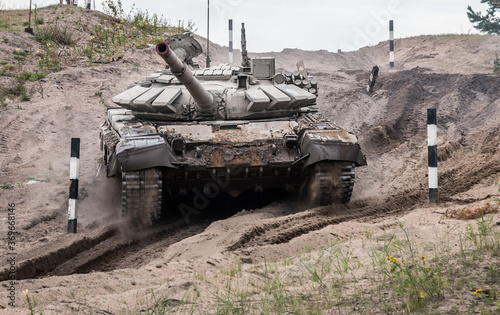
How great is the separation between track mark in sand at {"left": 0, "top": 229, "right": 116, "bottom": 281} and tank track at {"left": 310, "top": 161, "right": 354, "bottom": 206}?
2.92m

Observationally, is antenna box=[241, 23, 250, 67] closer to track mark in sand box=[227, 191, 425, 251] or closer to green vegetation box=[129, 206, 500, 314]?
track mark in sand box=[227, 191, 425, 251]

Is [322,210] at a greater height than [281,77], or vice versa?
[281,77]

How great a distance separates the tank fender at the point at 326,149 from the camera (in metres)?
8.59

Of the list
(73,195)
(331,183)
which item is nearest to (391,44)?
(331,183)

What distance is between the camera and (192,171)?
8781mm

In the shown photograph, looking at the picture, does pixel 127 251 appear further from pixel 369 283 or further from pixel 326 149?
pixel 369 283

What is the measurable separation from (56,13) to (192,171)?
14640 millimetres

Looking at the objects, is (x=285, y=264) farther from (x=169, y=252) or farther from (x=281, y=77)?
(x=281, y=77)

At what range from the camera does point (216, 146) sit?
8.92m

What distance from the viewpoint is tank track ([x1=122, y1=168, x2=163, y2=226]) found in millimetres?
8359

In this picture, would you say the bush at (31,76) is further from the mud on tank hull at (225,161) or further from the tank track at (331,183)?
the tank track at (331,183)

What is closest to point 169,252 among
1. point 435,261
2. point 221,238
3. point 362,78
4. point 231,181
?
point 221,238

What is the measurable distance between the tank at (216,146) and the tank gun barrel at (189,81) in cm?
1

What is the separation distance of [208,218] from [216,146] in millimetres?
1239
